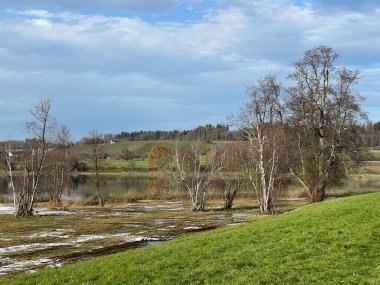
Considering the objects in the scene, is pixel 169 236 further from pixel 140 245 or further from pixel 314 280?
pixel 314 280

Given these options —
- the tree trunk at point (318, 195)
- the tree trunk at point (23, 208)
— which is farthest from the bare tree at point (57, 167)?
the tree trunk at point (318, 195)

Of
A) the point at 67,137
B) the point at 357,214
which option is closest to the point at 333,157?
→ the point at 357,214

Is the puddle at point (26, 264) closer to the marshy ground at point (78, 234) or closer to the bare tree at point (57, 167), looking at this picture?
the marshy ground at point (78, 234)

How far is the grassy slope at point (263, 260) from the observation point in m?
12.3

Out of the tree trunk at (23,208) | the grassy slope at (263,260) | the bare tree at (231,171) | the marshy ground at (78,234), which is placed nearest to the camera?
the grassy slope at (263,260)

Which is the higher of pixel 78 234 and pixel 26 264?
pixel 26 264

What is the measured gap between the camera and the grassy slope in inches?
483

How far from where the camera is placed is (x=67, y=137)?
226 ft

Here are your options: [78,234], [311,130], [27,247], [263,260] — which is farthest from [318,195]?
[263,260]

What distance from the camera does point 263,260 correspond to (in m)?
14.3

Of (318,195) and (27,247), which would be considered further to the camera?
(318,195)

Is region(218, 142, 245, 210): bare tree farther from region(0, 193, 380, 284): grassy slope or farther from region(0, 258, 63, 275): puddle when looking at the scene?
region(0, 258, 63, 275): puddle

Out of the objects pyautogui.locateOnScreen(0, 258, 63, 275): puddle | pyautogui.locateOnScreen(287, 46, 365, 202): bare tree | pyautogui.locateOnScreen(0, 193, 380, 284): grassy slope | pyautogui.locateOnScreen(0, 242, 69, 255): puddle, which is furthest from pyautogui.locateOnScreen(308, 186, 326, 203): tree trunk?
pyautogui.locateOnScreen(0, 258, 63, 275): puddle

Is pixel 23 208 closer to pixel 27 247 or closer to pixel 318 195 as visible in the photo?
pixel 27 247
